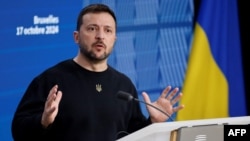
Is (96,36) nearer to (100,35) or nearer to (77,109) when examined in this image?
(100,35)

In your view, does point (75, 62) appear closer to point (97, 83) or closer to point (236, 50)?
point (97, 83)

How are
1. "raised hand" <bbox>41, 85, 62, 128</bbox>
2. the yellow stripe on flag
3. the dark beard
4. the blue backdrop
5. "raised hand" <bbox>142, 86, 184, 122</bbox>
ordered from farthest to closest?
the yellow stripe on flag < the blue backdrop < the dark beard < "raised hand" <bbox>142, 86, 184, 122</bbox> < "raised hand" <bbox>41, 85, 62, 128</bbox>

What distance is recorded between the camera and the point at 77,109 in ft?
11.2

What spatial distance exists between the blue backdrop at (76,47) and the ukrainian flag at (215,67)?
10cm

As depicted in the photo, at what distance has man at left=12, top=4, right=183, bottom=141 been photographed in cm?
333

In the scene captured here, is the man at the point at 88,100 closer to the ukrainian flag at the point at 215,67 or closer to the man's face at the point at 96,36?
the man's face at the point at 96,36

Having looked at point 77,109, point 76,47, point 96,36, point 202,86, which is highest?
point 96,36

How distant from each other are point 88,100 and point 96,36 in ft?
1.22

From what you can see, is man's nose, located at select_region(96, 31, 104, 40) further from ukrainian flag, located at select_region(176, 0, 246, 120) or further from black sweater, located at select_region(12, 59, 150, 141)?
ukrainian flag, located at select_region(176, 0, 246, 120)

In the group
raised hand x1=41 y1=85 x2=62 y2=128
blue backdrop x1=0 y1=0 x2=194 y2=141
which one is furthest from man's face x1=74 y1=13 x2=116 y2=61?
blue backdrop x1=0 y1=0 x2=194 y2=141

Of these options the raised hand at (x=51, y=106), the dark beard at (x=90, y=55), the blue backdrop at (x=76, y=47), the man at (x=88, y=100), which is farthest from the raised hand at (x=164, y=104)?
the blue backdrop at (x=76, y=47)

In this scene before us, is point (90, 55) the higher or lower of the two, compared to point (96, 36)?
lower

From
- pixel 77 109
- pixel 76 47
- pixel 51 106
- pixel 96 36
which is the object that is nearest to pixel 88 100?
pixel 77 109

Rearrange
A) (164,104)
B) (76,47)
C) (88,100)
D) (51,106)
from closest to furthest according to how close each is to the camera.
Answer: (51,106), (164,104), (88,100), (76,47)
